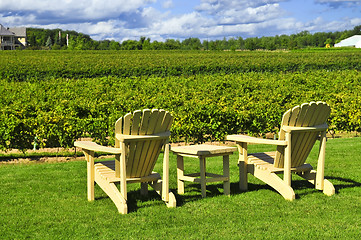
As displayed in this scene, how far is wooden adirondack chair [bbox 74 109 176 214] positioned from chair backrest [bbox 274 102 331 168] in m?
1.29

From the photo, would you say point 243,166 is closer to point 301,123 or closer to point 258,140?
point 258,140

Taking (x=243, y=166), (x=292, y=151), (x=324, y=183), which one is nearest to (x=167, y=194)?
(x=243, y=166)

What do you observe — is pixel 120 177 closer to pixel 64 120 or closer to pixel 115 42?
pixel 64 120

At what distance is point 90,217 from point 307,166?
8.51 feet

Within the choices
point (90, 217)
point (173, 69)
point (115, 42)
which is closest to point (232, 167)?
point (90, 217)

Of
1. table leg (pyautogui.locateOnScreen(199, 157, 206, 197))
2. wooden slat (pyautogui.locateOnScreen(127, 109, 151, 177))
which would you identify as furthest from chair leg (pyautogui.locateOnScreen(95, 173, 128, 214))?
table leg (pyautogui.locateOnScreen(199, 157, 206, 197))

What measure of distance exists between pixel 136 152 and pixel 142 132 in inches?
9.4

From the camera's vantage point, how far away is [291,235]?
3.98m

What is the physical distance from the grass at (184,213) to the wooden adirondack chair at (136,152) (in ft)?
0.59

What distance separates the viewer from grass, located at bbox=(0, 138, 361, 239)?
406 cm

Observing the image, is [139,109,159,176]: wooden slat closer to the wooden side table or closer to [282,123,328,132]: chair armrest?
the wooden side table

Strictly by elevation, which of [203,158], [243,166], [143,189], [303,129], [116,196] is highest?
[303,129]

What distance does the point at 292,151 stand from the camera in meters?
5.19

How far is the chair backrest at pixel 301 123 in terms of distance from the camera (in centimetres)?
496
